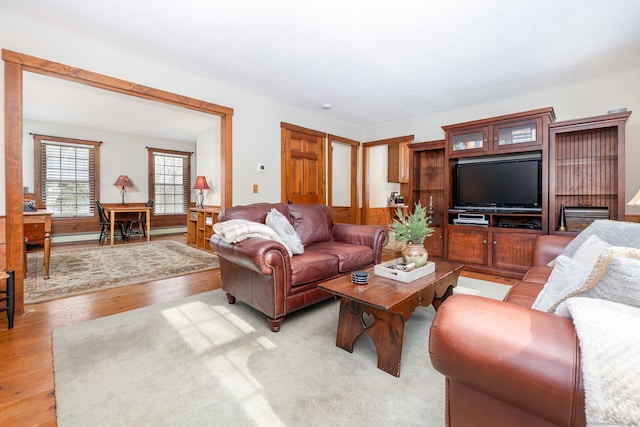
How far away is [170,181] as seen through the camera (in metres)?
7.44

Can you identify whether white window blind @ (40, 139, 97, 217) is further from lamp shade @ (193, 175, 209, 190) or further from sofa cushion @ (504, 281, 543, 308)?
sofa cushion @ (504, 281, 543, 308)

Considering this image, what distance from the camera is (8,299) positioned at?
214 cm

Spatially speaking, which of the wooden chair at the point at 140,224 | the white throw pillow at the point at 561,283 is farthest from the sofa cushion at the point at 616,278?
the wooden chair at the point at 140,224

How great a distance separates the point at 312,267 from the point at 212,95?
255cm

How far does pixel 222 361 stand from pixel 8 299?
71.5 inches

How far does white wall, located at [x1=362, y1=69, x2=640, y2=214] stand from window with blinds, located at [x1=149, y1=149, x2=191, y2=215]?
6546 mm

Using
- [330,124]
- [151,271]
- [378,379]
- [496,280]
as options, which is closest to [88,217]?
[151,271]

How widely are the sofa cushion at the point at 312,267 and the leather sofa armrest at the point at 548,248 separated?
66.6 inches

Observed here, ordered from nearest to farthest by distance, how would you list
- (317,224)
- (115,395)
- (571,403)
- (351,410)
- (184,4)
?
(571,403), (351,410), (115,395), (184,4), (317,224)

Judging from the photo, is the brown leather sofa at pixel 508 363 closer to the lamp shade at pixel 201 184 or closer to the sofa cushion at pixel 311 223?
the sofa cushion at pixel 311 223

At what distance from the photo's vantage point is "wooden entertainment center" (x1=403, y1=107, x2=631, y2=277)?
3.30m

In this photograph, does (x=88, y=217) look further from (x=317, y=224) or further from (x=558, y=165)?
(x=558, y=165)

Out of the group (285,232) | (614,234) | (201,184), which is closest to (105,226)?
(201,184)

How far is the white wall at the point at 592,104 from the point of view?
3.17 m
